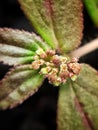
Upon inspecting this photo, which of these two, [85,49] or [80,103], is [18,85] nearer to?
[80,103]

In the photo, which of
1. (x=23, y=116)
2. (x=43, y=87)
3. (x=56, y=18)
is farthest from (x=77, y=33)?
(x=23, y=116)

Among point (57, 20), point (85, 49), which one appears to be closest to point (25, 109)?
point (85, 49)

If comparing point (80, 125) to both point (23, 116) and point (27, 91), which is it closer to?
point (27, 91)

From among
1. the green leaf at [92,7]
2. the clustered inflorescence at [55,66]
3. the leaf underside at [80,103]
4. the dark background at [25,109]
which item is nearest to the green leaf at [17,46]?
the clustered inflorescence at [55,66]

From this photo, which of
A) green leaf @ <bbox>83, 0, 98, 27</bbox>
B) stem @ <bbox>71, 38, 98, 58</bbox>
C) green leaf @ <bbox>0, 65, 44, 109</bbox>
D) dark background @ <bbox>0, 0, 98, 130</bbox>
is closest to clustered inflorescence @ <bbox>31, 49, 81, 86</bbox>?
green leaf @ <bbox>0, 65, 44, 109</bbox>

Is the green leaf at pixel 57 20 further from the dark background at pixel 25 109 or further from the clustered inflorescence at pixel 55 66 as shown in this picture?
the dark background at pixel 25 109
